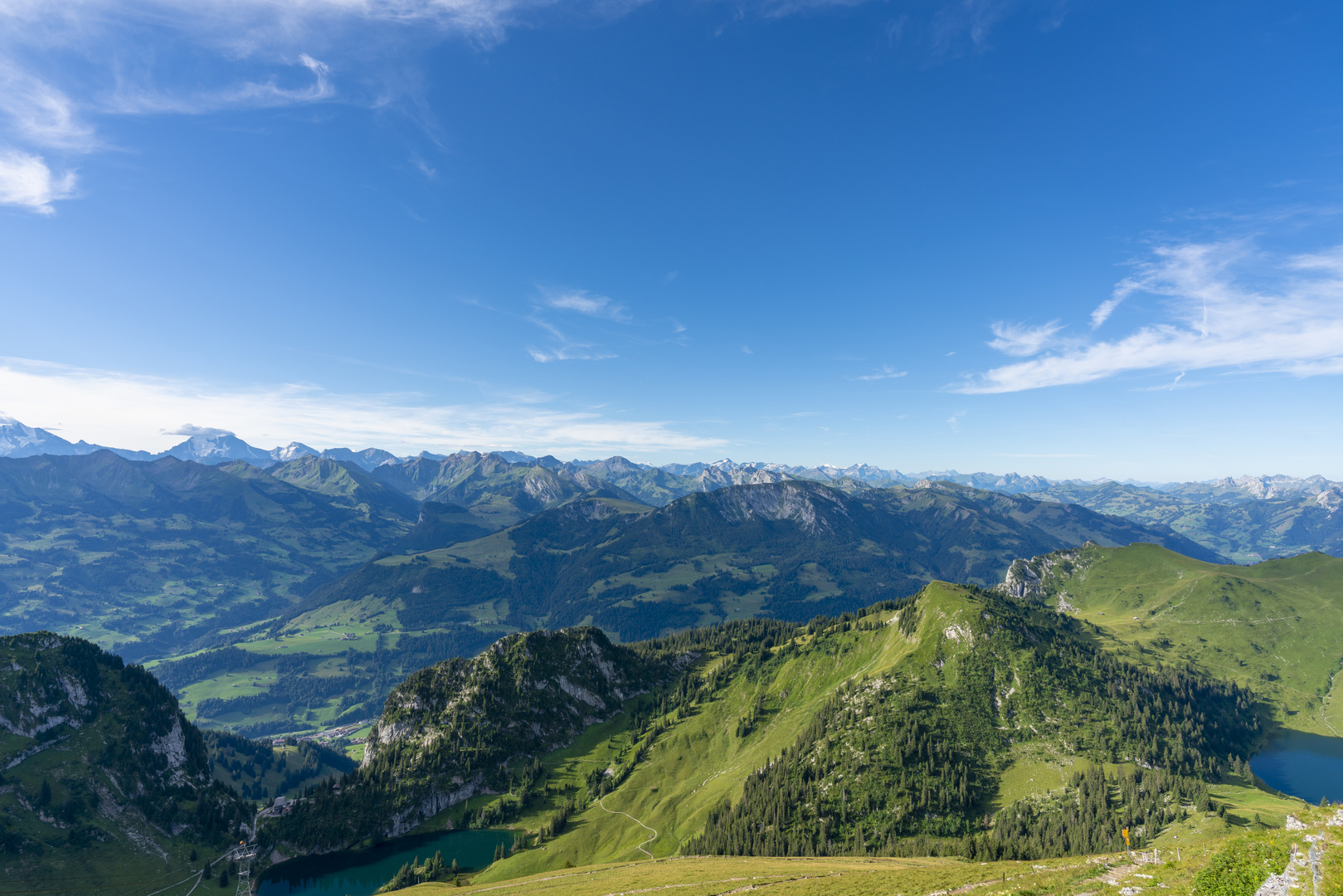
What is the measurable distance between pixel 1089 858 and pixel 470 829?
201m

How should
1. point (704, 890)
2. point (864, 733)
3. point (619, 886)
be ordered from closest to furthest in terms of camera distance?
point (704, 890) < point (619, 886) < point (864, 733)

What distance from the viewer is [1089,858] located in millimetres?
67000

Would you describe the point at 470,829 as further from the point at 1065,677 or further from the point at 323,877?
the point at 1065,677

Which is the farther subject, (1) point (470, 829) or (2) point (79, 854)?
(1) point (470, 829)

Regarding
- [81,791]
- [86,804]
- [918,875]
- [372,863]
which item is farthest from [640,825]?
[81,791]

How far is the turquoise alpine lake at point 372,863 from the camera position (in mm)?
171125

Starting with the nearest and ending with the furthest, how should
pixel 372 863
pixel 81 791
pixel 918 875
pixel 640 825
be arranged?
pixel 918 875, pixel 640 825, pixel 81 791, pixel 372 863

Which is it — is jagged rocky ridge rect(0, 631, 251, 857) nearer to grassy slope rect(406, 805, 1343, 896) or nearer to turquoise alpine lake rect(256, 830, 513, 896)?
turquoise alpine lake rect(256, 830, 513, 896)

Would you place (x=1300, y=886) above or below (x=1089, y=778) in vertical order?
above

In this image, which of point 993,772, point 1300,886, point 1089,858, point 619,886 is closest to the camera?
point 1300,886

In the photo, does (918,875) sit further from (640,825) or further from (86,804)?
(86,804)

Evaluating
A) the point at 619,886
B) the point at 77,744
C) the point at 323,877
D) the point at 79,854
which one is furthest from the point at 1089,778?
the point at 77,744

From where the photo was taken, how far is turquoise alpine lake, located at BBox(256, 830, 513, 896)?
17112cm

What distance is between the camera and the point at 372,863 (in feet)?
602
